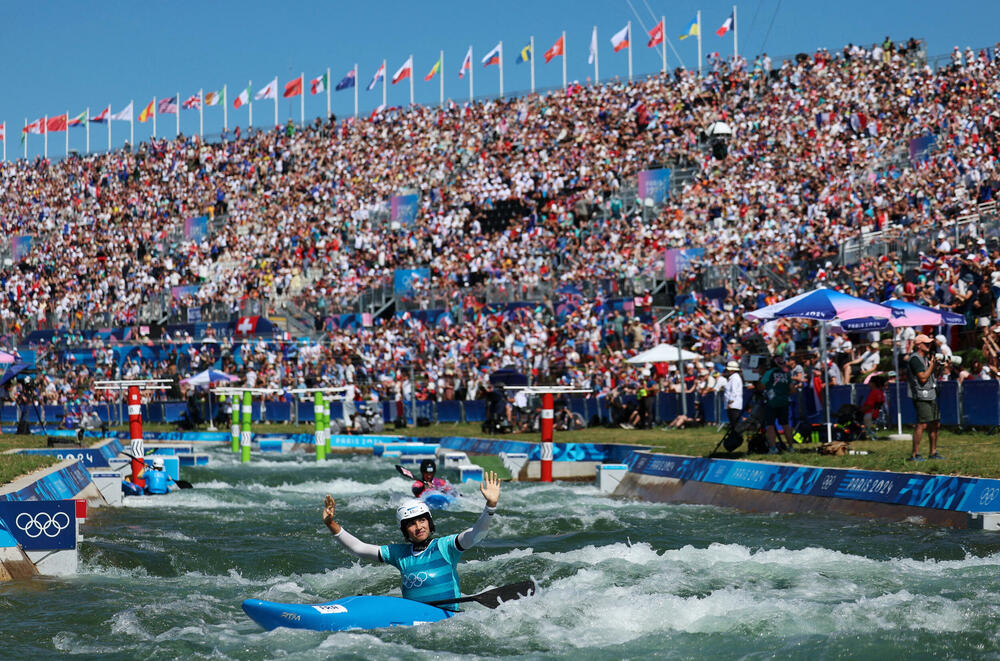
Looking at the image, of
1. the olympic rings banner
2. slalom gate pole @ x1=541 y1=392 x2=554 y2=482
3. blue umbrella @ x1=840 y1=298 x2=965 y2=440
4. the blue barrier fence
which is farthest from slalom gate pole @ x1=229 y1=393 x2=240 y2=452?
the olympic rings banner

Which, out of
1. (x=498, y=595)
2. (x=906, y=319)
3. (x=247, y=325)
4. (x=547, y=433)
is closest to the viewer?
(x=498, y=595)

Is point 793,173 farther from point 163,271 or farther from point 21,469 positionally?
point 163,271

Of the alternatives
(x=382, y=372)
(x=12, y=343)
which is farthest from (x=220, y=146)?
(x=382, y=372)

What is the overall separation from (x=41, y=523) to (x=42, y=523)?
1 cm

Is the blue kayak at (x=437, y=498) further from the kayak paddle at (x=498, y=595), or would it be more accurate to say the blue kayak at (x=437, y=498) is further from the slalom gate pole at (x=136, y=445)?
the kayak paddle at (x=498, y=595)

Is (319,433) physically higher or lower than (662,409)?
lower

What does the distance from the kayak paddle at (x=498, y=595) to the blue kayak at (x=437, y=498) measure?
7.30 meters

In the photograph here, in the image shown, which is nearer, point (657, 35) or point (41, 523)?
point (41, 523)

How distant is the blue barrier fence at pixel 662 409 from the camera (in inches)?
891

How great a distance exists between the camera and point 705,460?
21.0 meters

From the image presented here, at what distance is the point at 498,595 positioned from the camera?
11031 mm

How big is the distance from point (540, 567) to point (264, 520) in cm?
656

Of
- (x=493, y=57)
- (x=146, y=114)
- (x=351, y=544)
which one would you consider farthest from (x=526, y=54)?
(x=351, y=544)

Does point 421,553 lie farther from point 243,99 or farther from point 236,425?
point 243,99
